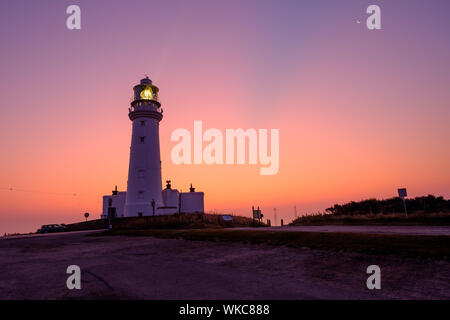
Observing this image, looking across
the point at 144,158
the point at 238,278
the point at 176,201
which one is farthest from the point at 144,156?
the point at 238,278

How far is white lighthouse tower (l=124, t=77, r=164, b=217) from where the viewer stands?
1476 inches

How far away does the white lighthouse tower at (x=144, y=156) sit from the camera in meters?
37.5

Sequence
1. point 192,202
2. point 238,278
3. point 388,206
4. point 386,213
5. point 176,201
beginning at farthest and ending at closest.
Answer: point 192,202 < point 176,201 < point 388,206 < point 386,213 < point 238,278

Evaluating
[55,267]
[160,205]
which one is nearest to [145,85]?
[160,205]

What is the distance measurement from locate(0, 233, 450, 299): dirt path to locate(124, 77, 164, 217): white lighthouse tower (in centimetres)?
2865

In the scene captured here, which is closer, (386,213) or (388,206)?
(386,213)

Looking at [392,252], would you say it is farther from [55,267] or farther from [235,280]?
[55,267]

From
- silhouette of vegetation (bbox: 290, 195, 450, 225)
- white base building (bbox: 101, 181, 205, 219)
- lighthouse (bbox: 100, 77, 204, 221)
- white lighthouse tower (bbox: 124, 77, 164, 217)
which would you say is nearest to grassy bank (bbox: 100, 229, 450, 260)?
silhouette of vegetation (bbox: 290, 195, 450, 225)

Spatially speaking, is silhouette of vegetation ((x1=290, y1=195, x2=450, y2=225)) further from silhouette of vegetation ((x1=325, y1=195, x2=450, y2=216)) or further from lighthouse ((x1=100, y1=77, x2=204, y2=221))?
lighthouse ((x1=100, y1=77, x2=204, y2=221))

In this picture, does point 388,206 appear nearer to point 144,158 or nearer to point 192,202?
point 192,202

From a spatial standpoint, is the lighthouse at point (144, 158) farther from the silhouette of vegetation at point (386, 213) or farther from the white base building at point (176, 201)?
the silhouette of vegetation at point (386, 213)

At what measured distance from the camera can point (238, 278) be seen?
6.21 meters

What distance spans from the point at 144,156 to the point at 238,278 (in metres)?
34.0

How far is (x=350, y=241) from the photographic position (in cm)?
941
